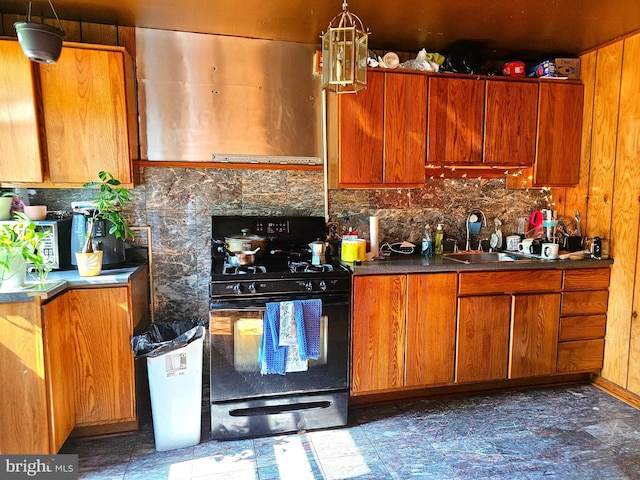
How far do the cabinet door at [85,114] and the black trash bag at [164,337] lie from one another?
0.96 meters

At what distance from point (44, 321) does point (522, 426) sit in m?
2.68

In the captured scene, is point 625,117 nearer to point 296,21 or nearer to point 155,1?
point 296,21

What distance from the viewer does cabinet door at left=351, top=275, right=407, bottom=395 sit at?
2578 millimetres

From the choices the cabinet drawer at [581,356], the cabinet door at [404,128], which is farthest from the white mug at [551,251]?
the cabinet door at [404,128]

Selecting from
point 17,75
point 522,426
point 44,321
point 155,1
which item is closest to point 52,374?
point 44,321

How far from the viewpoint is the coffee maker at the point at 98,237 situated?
2381 millimetres

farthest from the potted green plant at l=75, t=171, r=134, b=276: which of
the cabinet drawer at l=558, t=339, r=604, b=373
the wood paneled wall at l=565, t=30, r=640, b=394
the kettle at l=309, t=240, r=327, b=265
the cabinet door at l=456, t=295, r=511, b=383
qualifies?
the wood paneled wall at l=565, t=30, r=640, b=394

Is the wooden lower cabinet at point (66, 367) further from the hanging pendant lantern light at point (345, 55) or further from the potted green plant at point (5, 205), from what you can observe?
the hanging pendant lantern light at point (345, 55)

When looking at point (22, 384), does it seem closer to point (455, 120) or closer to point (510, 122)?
point (455, 120)

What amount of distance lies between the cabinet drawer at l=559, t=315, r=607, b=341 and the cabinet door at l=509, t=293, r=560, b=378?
8 cm

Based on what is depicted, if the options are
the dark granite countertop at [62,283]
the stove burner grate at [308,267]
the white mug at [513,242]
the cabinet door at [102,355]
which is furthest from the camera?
the white mug at [513,242]

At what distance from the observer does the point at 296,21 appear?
101 inches

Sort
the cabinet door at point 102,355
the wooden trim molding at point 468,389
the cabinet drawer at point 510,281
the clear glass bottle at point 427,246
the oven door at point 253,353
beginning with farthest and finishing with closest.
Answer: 1. the clear glass bottle at point 427,246
2. the wooden trim molding at point 468,389
3. the cabinet drawer at point 510,281
4. the oven door at point 253,353
5. the cabinet door at point 102,355

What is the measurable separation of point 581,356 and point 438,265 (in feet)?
4.33
